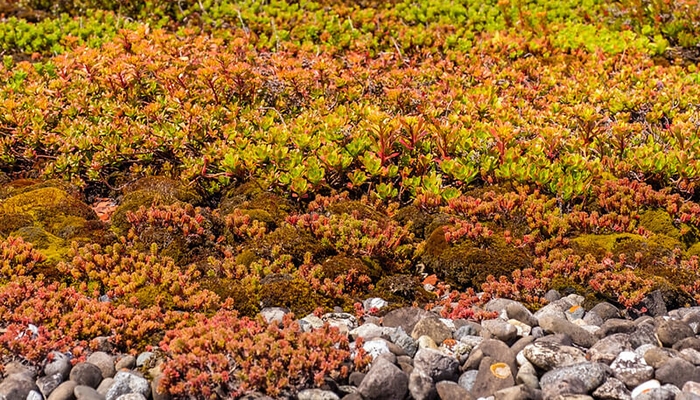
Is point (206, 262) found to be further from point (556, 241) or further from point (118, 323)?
point (556, 241)

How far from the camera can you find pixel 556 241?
17.5ft

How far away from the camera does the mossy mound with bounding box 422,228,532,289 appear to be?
16.5ft

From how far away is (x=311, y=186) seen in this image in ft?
19.7

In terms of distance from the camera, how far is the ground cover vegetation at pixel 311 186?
4.36 m

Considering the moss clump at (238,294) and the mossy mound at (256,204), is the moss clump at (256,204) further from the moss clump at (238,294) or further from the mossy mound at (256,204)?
the moss clump at (238,294)

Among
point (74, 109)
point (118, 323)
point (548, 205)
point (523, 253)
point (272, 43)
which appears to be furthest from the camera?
point (272, 43)

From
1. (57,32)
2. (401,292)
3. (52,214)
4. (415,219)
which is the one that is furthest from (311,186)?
(57,32)

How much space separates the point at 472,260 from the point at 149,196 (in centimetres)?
223

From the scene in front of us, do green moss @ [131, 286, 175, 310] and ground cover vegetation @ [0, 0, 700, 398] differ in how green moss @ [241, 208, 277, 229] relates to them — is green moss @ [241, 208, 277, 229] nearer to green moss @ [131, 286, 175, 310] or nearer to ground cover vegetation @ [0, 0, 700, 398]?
ground cover vegetation @ [0, 0, 700, 398]

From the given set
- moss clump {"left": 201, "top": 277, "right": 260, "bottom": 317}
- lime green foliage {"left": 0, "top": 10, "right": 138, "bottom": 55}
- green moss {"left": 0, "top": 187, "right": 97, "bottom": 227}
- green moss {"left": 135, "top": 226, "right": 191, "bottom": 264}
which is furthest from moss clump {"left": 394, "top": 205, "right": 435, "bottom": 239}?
lime green foliage {"left": 0, "top": 10, "right": 138, "bottom": 55}

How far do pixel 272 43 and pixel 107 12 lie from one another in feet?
7.07

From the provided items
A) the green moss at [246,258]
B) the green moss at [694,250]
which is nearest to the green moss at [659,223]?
the green moss at [694,250]

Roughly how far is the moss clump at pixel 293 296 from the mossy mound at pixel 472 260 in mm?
871

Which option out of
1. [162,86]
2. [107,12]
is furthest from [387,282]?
[107,12]
